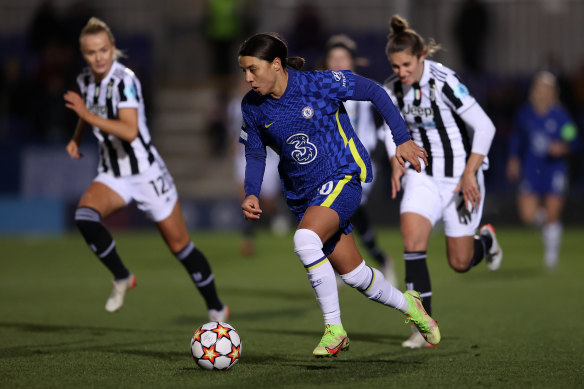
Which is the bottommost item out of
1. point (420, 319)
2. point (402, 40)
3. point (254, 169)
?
point (420, 319)

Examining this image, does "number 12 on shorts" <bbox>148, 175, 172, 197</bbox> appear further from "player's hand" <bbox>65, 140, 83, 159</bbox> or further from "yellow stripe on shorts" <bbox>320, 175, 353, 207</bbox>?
"yellow stripe on shorts" <bbox>320, 175, 353, 207</bbox>

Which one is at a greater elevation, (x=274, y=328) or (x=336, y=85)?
(x=336, y=85)

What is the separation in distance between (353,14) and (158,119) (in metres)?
4.51

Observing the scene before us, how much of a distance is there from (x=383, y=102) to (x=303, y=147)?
19.7 inches

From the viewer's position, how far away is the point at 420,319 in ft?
17.2

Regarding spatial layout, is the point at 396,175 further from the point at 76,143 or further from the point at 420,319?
the point at 76,143

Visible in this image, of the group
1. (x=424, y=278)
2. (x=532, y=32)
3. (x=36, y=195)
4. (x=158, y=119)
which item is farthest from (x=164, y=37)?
(x=424, y=278)

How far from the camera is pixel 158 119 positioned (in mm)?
18750

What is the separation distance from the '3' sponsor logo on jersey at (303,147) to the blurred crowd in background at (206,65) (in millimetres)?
9523

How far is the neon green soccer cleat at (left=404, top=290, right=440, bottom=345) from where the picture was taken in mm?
5227

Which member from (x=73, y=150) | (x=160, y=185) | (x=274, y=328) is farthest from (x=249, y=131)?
(x=274, y=328)

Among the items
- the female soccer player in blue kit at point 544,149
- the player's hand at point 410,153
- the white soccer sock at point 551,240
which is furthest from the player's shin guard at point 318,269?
the female soccer player in blue kit at point 544,149

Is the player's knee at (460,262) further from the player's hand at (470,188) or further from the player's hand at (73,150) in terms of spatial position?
the player's hand at (73,150)

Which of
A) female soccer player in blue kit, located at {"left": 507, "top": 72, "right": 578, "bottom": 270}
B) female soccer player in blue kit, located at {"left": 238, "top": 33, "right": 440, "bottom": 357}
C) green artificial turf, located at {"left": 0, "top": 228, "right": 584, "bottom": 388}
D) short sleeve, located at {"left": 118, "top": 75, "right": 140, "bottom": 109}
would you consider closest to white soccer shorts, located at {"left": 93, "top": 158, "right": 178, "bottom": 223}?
short sleeve, located at {"left": 118, "top": 75, "right": 140, "bottom": 109}
